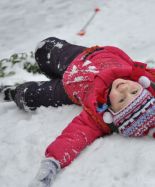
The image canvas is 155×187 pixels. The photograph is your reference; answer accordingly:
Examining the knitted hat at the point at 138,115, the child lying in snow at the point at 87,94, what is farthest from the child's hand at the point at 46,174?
the knitted hat at the point at 138,115

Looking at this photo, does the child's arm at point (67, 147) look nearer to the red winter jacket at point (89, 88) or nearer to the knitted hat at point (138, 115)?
the red winter jacket at point (89, 88)

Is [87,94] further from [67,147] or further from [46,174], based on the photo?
[46,174]

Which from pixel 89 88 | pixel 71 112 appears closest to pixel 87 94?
pixel 89 88

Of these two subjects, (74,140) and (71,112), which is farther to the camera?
(71,112)

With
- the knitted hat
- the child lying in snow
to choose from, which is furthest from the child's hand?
the knitted hat

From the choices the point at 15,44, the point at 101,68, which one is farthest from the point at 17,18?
the point at 101,68

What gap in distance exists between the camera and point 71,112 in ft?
10.4

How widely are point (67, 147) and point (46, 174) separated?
26 cm

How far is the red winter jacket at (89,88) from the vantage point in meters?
2.56

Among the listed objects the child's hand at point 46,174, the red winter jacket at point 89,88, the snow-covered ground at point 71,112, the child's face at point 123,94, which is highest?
the child's face at point 123,94

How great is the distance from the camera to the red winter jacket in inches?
101

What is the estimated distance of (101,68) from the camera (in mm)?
3086

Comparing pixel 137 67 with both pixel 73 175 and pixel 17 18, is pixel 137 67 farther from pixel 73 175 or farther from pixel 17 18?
pixel 17 18

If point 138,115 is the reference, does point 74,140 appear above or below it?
below
